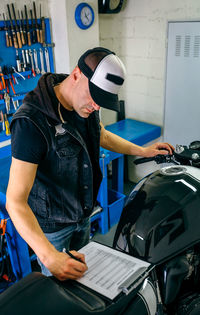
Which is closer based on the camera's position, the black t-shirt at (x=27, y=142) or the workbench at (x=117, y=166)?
the black t-shirt at (x=27, y=142)

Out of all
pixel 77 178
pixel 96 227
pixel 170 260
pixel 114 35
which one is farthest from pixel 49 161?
pixel 114 35

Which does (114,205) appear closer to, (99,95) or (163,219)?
(163,219)

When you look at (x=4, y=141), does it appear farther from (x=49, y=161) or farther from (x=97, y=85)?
(x=97, y=85)

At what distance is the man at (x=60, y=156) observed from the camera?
1.19 m

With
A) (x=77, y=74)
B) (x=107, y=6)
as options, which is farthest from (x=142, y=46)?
(x=77, y=74)

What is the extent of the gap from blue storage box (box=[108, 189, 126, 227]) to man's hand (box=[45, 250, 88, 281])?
194cm

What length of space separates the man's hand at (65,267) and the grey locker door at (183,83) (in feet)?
8.23

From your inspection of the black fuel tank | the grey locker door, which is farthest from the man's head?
the grey locker door

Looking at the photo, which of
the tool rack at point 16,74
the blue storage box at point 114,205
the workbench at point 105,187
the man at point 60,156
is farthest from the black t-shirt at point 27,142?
the blue storage box at point 114,205

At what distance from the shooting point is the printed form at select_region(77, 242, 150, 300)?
1.02m

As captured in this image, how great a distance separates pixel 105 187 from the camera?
2854 mm

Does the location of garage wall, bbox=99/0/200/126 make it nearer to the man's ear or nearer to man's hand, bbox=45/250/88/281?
the man's ear

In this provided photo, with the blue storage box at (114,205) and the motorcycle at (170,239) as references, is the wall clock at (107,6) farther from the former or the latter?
the motorcycle at (170,239)

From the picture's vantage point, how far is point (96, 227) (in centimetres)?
312
